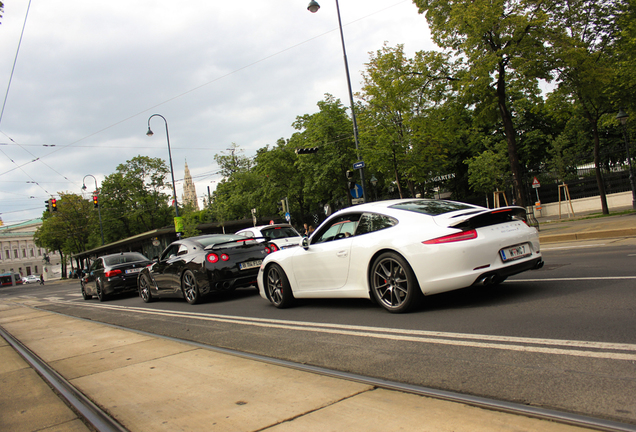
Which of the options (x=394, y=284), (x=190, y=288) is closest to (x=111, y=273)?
(x=190, y=288)

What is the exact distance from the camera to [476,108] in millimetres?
20766

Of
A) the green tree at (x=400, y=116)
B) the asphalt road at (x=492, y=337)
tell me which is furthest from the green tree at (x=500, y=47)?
the asphalt road at (x=492, y=337)

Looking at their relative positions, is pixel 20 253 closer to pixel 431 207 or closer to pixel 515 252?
pixel 431 207

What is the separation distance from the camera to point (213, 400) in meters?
3.45

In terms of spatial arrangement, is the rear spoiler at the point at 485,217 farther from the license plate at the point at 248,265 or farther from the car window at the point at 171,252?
the car window at the point at 171,252

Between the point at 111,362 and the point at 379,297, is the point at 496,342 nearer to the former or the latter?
the point at 379,297

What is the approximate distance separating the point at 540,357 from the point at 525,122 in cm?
4886

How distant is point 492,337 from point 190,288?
23.0 ft

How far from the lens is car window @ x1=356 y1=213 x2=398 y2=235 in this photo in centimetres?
567

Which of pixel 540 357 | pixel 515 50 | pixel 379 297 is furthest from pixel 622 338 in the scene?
pixel 515 50

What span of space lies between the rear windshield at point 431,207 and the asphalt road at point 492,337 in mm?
1144

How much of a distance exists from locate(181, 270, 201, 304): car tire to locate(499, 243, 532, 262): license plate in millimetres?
6179

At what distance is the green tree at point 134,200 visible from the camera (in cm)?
6169

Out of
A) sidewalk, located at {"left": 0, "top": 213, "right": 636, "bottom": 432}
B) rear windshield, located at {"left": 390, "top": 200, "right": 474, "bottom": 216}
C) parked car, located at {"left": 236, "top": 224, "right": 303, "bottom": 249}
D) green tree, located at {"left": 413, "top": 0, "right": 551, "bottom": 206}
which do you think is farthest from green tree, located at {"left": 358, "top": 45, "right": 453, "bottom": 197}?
sidewalk, located at {"left": 0, "top": 213, "right": 636, "bottom": 432}
